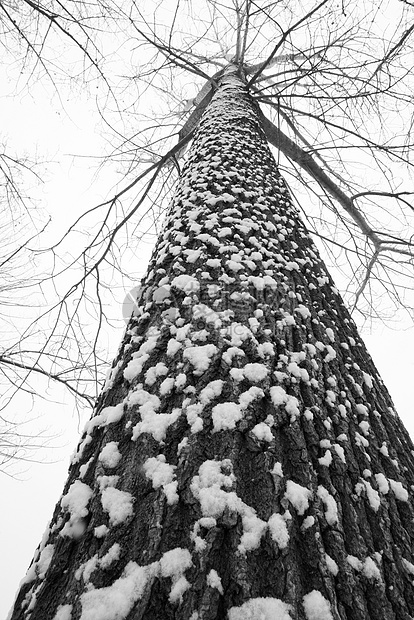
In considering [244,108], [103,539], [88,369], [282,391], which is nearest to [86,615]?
[103,539]

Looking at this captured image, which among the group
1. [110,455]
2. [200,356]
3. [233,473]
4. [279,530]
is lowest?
[279,530]

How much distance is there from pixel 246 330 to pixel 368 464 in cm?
48

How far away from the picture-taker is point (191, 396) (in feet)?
2.92

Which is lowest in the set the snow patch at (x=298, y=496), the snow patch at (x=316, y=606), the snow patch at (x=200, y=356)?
the snow patch at (x=316, y=606)

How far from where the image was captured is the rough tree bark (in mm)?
623

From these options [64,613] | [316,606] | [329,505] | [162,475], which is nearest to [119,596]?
[64,613]

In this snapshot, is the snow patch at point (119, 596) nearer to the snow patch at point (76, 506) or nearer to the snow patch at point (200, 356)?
the snow patch at point (76, 506)

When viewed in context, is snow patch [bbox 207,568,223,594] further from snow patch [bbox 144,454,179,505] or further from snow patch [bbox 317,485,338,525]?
snow patch [bbox 317,485,338,525]

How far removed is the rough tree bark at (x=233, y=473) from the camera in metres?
0.62

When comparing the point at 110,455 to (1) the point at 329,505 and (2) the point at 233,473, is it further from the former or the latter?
(1) the point at 329,505

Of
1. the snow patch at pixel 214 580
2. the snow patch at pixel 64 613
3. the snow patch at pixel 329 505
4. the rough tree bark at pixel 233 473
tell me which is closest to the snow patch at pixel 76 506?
the rough tree bark at pixel 233 473

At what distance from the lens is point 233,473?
74 cm

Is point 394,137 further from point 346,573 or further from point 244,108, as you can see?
point 346,573

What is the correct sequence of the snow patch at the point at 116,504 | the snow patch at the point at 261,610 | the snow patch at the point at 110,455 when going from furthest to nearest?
the snow patch at the point at 110,455 < the snow patch at the point at 116,504 < the snow patch at the point at 261,610
